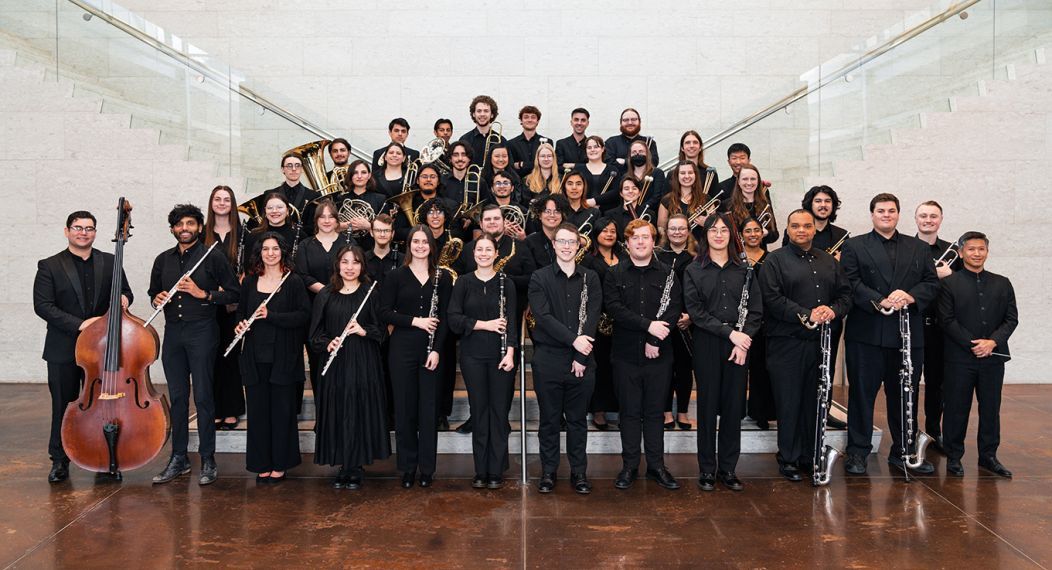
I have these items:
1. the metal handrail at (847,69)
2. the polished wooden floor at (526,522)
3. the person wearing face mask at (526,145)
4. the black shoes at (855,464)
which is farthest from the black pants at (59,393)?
the metal handrail at (847,69)

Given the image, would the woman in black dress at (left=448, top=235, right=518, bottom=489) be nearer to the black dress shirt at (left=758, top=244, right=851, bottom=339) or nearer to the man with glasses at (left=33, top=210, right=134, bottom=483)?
the black dress shirt at (left=758, top=244, right=851, bottom=339)

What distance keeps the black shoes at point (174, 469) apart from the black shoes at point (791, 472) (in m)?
3.18

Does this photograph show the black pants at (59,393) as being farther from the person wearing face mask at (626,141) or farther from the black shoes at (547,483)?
the person wearing face mask at (626,141)

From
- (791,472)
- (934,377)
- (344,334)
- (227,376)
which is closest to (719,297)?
(791,472)

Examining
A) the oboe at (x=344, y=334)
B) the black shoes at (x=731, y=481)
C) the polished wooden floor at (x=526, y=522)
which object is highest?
the oboe at (x=344, y=334)

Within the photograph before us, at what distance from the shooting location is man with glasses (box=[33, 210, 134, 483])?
13.6 feet

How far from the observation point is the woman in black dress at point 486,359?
406 cm

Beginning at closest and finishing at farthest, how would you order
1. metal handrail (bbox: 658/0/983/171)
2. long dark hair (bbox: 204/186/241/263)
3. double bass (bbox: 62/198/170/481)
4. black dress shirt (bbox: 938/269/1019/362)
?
1. double bass (bbox: 62/198/170/481)
2. black dress shirt (bbox: 938/269/1019/362)
3. long dark hair (bbox: 204/186/241/263)
4. metal handrail (bbox: 658/0/983/171)

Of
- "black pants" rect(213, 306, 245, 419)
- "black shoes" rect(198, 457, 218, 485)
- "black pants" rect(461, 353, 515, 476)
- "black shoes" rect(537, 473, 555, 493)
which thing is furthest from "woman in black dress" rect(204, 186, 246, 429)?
"black shoes" rect(537, 473, 555, 493)

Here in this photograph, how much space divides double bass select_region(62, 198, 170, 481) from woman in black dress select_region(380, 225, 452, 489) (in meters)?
1.12

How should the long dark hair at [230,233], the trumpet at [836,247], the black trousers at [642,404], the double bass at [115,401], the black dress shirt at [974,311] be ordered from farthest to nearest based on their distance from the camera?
1. the trumpet at [836,247]
2. the long dark hair at [230,233]
3. the black dress shirt at [974,311]
4. the black trousers at [642,404]
5. the double bass at [115,401]

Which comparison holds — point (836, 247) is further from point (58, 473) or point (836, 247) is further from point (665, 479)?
point (58, 473)

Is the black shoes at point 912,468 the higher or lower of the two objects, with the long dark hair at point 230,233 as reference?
lower

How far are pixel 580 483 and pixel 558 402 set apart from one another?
0.41 metres
